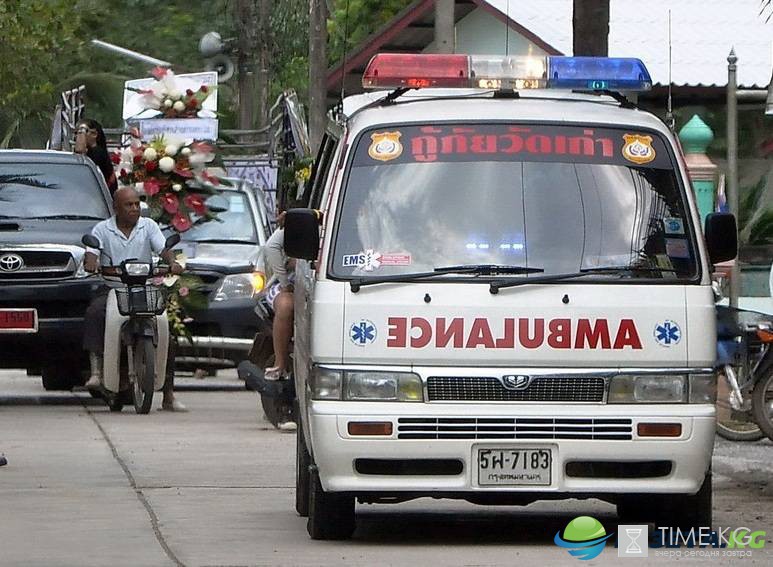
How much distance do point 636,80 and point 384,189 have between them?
137 cm

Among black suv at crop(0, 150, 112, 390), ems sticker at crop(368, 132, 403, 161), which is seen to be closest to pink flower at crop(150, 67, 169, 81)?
black suv at crop(0, 150, 112, 390)

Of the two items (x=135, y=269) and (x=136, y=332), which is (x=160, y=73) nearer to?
(x=135, y=269)

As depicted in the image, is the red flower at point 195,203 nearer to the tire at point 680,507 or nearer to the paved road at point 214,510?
the paved road at point 214,510

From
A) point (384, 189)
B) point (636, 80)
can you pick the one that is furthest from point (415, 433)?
point (636, 80)

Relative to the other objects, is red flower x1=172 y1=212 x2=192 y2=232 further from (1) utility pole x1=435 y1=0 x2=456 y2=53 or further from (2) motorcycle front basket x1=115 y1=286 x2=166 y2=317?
(1) utility pole x1=435 y1=0 x2=456 y2=53

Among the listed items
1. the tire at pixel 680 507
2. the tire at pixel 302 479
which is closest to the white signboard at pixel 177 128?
the tire at pixel 302 479

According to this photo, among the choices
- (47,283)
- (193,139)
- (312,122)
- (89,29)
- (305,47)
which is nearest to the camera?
(47,283)

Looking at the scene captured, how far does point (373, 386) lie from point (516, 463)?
715 millimetres

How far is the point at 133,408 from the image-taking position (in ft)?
59.4

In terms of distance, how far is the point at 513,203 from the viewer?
973cm

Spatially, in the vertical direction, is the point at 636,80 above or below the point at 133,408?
above

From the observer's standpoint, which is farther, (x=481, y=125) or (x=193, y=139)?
(x=193, y=139)

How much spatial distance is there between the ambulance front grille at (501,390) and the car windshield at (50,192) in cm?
961

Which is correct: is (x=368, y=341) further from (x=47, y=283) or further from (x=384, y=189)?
(x=47, y=283)
